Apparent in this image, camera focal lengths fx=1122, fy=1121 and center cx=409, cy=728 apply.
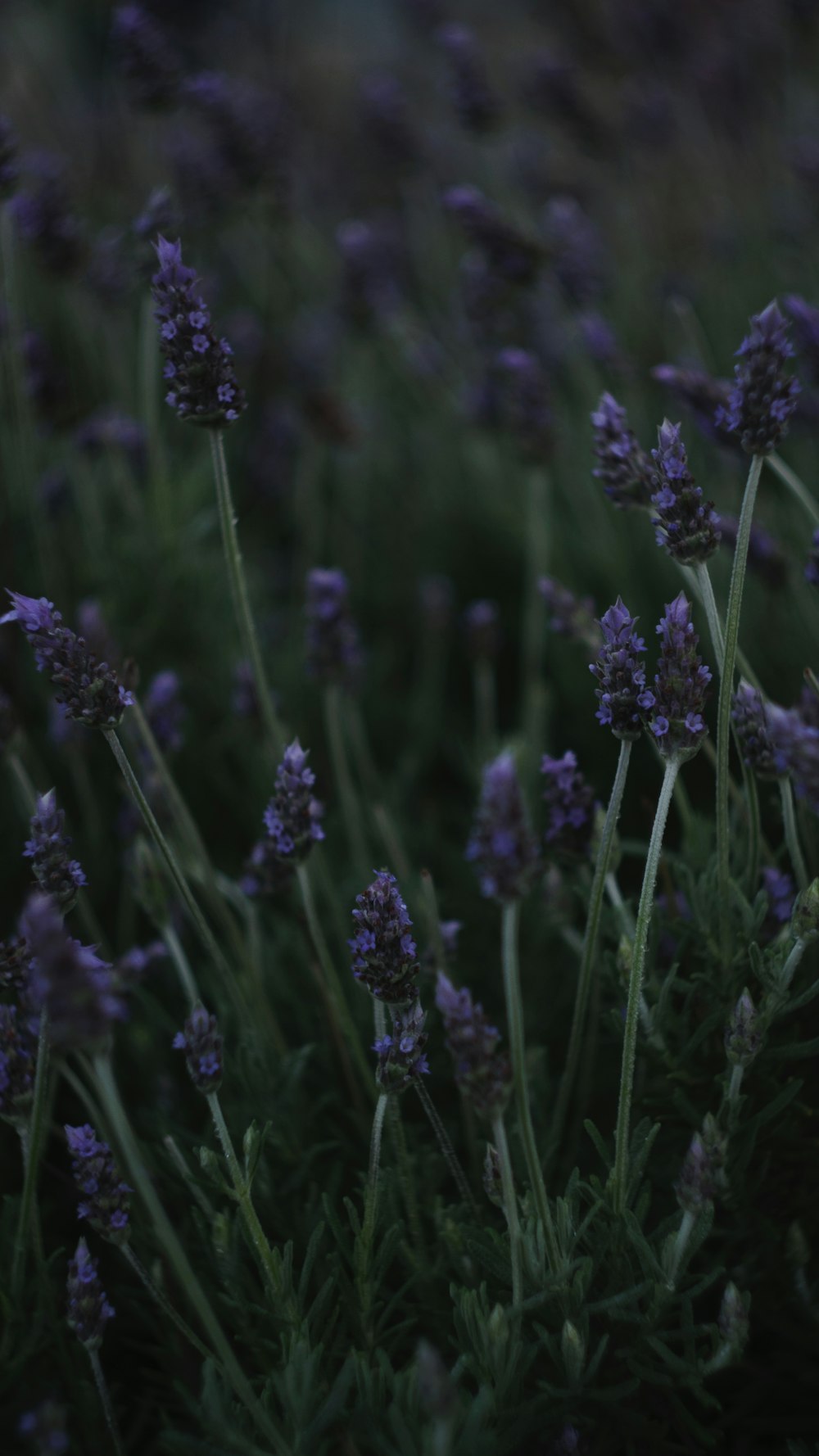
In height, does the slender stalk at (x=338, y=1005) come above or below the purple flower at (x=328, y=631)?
below

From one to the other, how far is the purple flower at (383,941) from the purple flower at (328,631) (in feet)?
2.29

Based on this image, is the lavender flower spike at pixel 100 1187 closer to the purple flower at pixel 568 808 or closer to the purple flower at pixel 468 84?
the purple flower at pixel 568 808

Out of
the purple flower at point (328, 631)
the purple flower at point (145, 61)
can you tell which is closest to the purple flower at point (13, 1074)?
the purple flower at point (328, 631)

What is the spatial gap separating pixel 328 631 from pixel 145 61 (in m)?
1.45

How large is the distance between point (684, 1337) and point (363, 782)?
1.24 metres

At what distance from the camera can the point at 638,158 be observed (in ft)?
15.5

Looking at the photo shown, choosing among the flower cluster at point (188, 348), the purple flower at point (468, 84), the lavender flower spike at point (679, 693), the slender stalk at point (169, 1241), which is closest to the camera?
the slender stalk at point (169, 1241)

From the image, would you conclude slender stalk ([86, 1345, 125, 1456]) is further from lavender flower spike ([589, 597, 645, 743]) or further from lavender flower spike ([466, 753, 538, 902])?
lavender flower spike ([589, 597, 645, 743])

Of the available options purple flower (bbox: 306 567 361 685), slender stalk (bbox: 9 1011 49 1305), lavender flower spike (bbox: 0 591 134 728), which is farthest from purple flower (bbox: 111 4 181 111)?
slender stalk (bbox: 9 1011 49 1305)

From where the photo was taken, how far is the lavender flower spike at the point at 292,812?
1.28 metres

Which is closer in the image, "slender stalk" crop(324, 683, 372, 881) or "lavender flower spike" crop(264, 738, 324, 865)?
"lavender flower spike" crop(264, 738, 324, 865)

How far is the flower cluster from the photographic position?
4.15 ft

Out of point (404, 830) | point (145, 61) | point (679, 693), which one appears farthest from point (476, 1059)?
point (145, 61)

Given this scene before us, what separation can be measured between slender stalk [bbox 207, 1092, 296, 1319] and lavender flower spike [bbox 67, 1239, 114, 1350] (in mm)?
161
